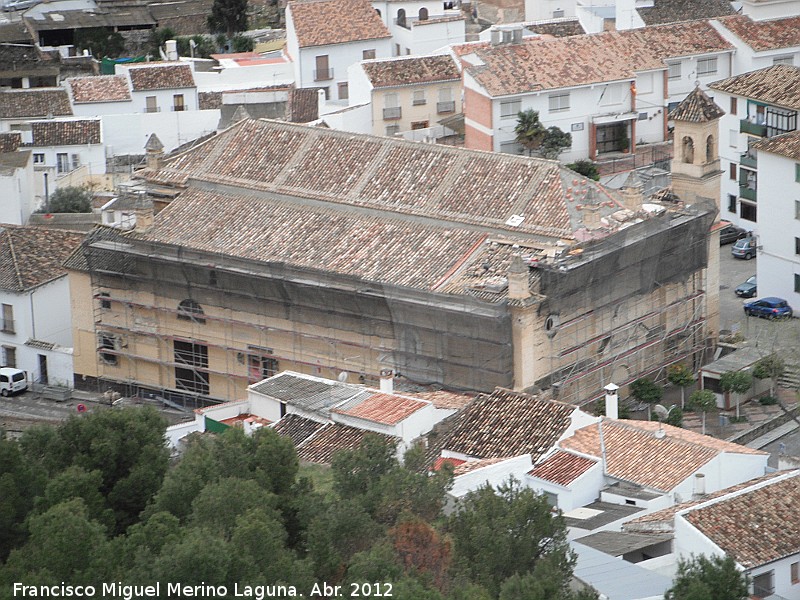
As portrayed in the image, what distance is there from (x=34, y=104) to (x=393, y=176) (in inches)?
1038

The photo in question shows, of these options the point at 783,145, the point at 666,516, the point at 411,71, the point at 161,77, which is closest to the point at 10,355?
the point at 161,77

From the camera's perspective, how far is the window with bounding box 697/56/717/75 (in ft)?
276

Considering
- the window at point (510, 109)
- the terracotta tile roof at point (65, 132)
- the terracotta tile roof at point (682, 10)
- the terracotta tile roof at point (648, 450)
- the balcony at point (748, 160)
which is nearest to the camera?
the terracotta tile roof at point (648, 450)

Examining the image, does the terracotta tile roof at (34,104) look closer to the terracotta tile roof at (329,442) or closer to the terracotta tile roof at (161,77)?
the terracotta tile roof at (161,77)

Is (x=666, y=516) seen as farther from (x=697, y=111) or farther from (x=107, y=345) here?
(x=107, y=345)

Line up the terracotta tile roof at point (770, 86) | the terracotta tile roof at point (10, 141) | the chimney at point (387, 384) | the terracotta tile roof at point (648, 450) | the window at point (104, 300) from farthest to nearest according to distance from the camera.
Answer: the terracotta tile roof at point (10, 141)
the terracotta tile roof at point (770, 86)
the window at point (104, 300)
the chimney at point (387, 384)
the terracotta tile roof at point (648, 450)

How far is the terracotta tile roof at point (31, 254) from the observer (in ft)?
220

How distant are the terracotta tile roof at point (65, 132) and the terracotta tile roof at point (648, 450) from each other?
33451mm

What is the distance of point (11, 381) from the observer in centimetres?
6569

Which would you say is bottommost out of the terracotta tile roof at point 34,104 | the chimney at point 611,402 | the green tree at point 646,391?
the green tree at point 646,391

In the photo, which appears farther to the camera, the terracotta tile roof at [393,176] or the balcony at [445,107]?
the balcony at [445,107]

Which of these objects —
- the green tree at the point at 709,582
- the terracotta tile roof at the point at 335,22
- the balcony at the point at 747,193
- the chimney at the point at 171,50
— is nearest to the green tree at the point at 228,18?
the chimney at the point at 171,50

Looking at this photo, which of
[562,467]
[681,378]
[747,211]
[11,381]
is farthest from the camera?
[747,211]

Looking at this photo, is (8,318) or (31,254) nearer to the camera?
(8,318)
